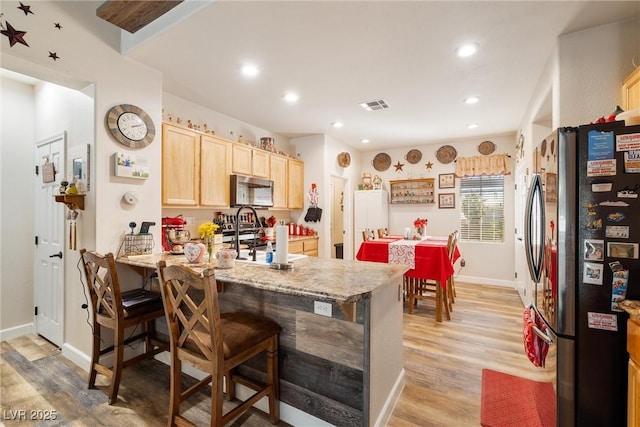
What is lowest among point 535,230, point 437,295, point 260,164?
point 437,295

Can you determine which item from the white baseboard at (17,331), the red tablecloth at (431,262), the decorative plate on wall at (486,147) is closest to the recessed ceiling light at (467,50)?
the red tablecloth at (431,262)

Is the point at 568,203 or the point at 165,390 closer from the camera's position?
the point at 568,203

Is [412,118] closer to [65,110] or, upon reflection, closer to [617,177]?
[617,177]

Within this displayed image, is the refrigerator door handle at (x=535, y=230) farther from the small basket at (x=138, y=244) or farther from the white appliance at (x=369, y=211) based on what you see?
the white appliance at (x=369, y=211)

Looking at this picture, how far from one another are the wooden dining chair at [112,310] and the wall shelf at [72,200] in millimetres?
516

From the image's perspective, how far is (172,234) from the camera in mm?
2822

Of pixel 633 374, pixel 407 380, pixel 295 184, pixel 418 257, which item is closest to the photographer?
pixel 633 374

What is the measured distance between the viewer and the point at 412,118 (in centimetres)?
428

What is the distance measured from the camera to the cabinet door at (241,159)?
4.00 m

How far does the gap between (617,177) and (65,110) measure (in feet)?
13.9

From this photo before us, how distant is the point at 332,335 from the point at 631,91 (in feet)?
8.50

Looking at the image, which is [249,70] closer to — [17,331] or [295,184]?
[295,184]

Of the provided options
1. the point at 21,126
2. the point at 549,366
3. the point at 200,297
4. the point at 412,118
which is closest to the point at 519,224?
the point at 412,118

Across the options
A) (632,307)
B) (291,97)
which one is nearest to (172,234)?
(291,97)
